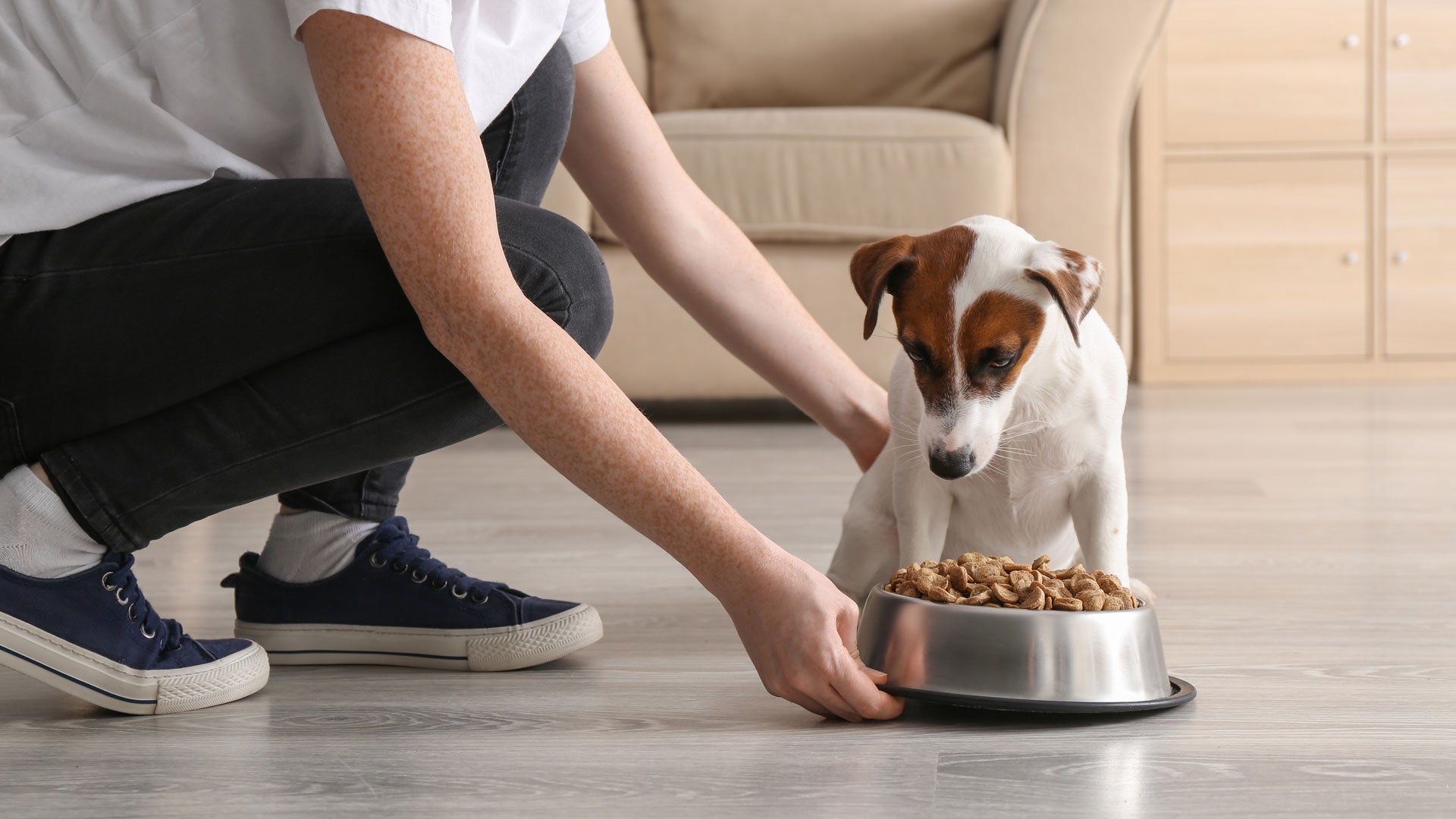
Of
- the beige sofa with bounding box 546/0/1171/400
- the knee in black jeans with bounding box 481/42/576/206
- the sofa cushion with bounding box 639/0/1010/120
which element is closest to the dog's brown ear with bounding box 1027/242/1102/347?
the knee in black jeans with bounding box 481/42/576/206

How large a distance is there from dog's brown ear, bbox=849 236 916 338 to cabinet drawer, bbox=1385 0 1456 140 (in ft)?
9.81

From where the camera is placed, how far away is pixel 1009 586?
104 centimetres

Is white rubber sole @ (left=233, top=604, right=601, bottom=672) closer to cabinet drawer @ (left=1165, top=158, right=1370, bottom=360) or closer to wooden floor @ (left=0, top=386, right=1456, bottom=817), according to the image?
wooden floor @ (left=0, top=386, right=1456, bottom=817)

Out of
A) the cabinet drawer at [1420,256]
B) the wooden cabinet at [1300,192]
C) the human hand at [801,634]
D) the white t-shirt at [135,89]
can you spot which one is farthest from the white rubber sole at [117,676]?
the cabinet drawer at [1420,256]

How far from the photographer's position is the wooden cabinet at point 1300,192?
12.1ft

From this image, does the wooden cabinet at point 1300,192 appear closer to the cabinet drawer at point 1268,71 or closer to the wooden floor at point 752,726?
the cabinet drawer at point 1268,71

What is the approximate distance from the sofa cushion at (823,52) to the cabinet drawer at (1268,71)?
35.4 inches

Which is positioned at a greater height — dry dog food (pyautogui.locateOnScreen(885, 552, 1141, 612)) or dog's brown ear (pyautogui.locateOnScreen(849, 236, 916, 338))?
dog's brown ear (pyautogui.locateOnScreen(849, 236, 916, 338))

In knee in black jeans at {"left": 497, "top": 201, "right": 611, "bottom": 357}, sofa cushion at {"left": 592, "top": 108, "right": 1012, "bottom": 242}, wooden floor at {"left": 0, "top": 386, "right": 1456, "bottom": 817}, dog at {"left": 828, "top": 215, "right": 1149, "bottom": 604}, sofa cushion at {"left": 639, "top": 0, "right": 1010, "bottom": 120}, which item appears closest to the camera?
wooden floor at {"left": 0, "top": 386, "right": 1456, "bottom": 817}

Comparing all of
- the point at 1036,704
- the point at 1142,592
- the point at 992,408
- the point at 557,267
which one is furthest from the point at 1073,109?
the point at 1036,704

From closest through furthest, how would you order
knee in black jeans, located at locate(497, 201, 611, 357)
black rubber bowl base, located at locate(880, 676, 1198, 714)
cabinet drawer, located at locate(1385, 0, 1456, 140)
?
1. black rubber bowl base, located at locate(880, 676, 1198, 714)
2. knee in black jeans, located at locate(497, 201, 611, 357)
3. cabinet drawer, located at locate(1385, 0, 1456, 140)

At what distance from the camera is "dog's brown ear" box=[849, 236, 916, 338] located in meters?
1.24

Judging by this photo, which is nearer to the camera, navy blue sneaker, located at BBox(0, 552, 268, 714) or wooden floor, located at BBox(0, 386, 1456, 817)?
wooden floor, located at BBox(0, 386, 1456, 817)

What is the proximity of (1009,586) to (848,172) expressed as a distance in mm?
1848
